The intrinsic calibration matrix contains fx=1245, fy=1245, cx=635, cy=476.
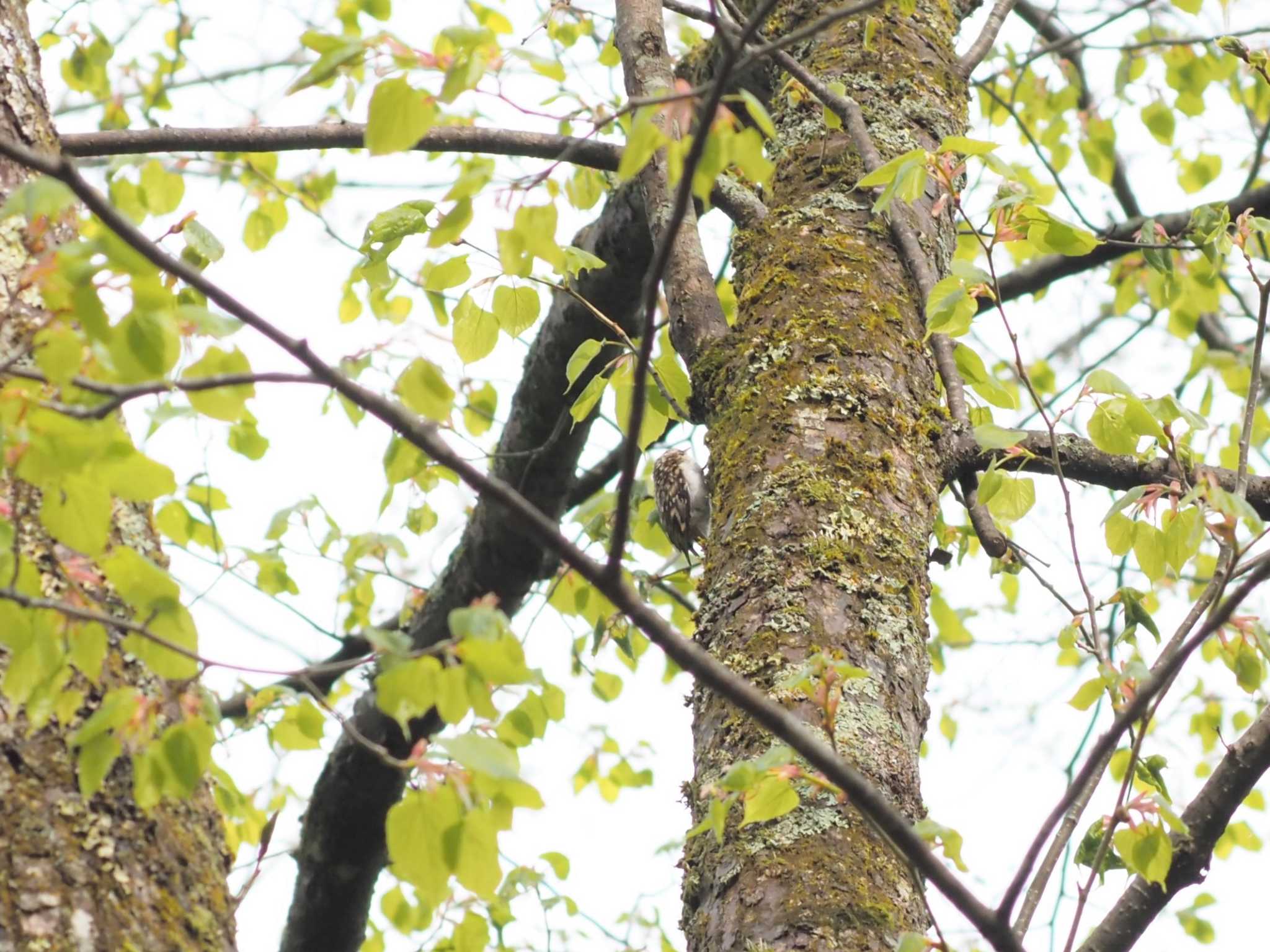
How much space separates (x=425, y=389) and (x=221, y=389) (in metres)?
0.21

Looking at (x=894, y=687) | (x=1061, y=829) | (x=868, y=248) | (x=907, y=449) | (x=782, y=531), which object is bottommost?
(x=1061, y=829)

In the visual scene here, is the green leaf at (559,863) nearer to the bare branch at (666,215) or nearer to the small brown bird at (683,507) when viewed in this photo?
the small brown bird at (683,507)

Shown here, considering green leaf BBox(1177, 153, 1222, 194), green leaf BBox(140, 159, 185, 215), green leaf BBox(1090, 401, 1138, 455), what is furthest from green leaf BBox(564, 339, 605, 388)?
green leaf BBox(1177, 153, 1222, 194)

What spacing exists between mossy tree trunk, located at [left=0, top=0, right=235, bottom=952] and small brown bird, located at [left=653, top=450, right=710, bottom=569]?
1959 mm

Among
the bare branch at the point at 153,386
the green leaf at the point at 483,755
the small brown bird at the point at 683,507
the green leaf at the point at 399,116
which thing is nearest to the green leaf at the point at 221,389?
the bare branch at the point at 153,386

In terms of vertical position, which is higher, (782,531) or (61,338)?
(782,531)

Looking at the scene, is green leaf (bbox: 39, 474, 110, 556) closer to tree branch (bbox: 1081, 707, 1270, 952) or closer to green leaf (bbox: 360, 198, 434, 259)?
green leaf (bbox: 360, 198, 434, 259)

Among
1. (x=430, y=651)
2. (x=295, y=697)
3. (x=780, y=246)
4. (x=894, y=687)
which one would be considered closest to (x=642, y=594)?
(x=295, y=697)

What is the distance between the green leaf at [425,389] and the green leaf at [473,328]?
2.84ft

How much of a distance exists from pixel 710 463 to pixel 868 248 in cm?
49

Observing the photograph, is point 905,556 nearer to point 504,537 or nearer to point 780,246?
point 780,246

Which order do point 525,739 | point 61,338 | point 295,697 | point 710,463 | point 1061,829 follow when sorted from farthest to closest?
point 295,697 → point 710,463 → point 525,739 → point 1061,829 → point 61,338

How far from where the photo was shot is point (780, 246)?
2.29 meters

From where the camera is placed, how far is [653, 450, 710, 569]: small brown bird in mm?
3367
